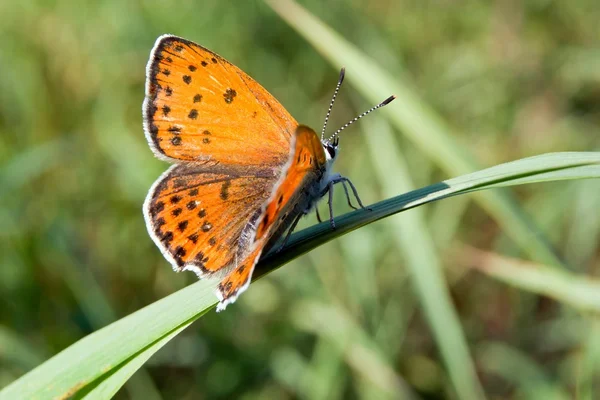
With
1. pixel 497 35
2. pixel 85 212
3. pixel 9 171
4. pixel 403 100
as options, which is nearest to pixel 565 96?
pixel 497 35

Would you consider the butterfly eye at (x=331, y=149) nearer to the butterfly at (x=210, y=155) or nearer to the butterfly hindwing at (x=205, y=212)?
the butterfly at (x=210, y=155)

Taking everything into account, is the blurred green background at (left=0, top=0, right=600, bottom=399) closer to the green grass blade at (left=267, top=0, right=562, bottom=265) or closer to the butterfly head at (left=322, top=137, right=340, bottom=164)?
the green grass blade at (left=267, top=0, right=562, bottom=265)

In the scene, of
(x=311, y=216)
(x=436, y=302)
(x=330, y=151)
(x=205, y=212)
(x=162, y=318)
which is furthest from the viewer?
(x=311, y=216)

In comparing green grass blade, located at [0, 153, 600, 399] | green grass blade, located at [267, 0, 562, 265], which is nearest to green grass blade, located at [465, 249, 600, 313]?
green grass blade, located at [267, 0, 562, 265]

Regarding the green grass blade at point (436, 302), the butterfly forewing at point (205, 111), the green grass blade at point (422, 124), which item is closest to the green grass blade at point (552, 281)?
the green grass blade at point (422, 124)

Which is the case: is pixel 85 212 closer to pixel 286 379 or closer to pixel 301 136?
pixel 286 379

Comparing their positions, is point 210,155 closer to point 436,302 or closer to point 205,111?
point 205,111

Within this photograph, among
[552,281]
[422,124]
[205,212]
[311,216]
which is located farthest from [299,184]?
[311,216]
